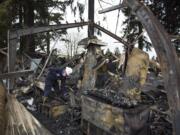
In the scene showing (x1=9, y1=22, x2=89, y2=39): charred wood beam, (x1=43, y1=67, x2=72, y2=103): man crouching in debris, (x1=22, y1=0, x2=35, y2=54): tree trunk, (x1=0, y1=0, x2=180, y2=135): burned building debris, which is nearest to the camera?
(x1=0, y1=0, x2=180, y2=135): burned building debris

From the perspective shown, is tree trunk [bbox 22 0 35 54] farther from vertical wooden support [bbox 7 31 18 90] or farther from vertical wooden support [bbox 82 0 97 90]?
vertical wooden support [bbox 7 31 18 90]

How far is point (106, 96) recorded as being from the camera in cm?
909

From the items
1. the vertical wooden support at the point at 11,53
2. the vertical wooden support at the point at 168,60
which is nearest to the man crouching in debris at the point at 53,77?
the vertical wooden support at the point at 11,53

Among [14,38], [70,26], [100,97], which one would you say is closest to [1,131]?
[100,97]

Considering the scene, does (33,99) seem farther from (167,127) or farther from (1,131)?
(1,131)

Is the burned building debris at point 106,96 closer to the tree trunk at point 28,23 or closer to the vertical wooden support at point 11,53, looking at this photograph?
the vertical wooden support at point 11,53

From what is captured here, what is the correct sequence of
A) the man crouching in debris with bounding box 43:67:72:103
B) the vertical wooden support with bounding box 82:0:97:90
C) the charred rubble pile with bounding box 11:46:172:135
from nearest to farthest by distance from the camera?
the charred rubble pile with bounding box 11:46:172:135, the vertical wooden support with bounding box 82:0:97:90, the man crouching in debris with bounding box 43:67:72:103

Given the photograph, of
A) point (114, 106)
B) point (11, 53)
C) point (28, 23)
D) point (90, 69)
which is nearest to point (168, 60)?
point (114, 106)

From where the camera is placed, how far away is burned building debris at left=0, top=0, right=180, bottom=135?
475 centimetres

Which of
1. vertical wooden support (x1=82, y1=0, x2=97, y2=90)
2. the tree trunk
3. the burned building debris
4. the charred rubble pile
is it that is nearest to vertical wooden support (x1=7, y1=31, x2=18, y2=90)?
the burned building debris

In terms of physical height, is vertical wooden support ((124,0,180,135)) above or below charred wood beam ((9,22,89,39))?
below

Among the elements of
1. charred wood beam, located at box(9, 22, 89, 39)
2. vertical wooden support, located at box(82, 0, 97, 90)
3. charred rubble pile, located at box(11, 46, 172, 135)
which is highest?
charred wood beam, located at box(9, 22, 89, 39)

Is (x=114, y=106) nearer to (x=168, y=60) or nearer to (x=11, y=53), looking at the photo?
(x=11, y=53)

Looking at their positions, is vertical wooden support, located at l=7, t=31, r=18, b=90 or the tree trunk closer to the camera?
vertical wooden support, located at l=7, t=31, r=18, b=90
